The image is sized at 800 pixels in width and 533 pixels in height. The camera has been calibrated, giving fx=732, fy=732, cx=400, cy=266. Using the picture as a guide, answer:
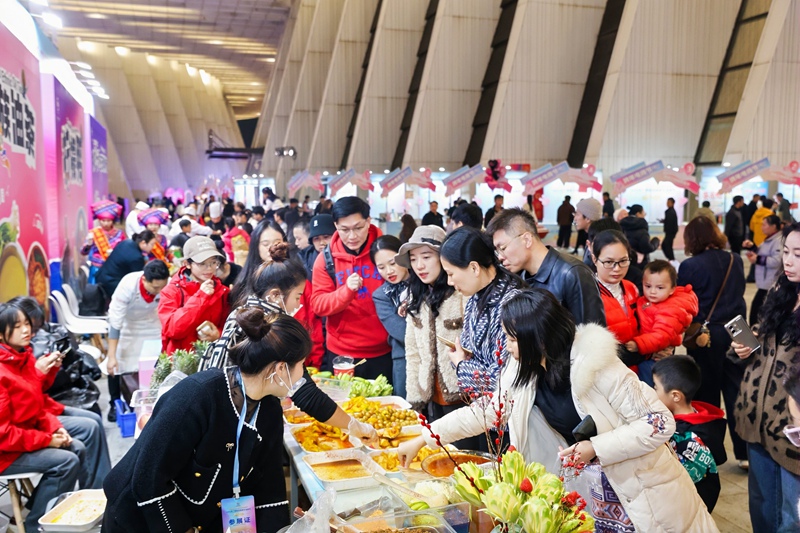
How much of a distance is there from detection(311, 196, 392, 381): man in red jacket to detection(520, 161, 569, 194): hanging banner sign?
9763 millimetres

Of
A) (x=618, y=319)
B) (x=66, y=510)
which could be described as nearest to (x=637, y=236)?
(x=618, y=319)

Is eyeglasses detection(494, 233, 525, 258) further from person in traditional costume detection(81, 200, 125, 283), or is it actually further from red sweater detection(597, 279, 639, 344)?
person in traditional costume detection(81, 200, 125, 283)

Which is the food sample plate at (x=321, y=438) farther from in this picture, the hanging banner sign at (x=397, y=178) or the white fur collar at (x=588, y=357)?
the hanging banner sign at (x=397, y=178)

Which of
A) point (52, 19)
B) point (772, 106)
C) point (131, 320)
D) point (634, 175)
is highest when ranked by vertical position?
point (52, 19)

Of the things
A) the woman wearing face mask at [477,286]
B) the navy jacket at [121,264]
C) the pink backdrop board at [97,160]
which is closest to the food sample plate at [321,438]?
the woman wearing face mask at [477,286]

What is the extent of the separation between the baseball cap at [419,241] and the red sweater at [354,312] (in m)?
0.73

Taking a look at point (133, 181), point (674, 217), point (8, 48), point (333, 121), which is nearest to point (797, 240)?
point (8, 48)

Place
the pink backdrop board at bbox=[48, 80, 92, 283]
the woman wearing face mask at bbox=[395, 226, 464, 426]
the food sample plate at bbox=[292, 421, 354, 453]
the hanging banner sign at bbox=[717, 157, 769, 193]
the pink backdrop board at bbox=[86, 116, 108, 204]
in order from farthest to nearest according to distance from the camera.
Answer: the hanging banner sign at bbox=[717, 157, 769, 193] → the pink backdrop board at bbox=[86, 116, 108, 204] → the pink backdrop board at bbox=[48, 80, 92, 283] → the woman wearing face mask at bbox=[395, 226, 464, 426] → the food sample plate at bbox=[292, 421, 354, 453]

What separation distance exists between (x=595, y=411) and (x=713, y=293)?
107 inches

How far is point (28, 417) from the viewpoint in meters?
3.65

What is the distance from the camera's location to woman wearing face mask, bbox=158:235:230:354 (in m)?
4.16

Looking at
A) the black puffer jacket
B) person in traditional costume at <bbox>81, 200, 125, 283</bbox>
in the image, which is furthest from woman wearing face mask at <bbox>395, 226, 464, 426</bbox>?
person in traditional costume at <bbox>81, 200, 125, 283</bbox>

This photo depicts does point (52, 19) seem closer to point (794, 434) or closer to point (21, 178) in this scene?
point (21, 178)

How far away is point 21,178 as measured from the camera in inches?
235
